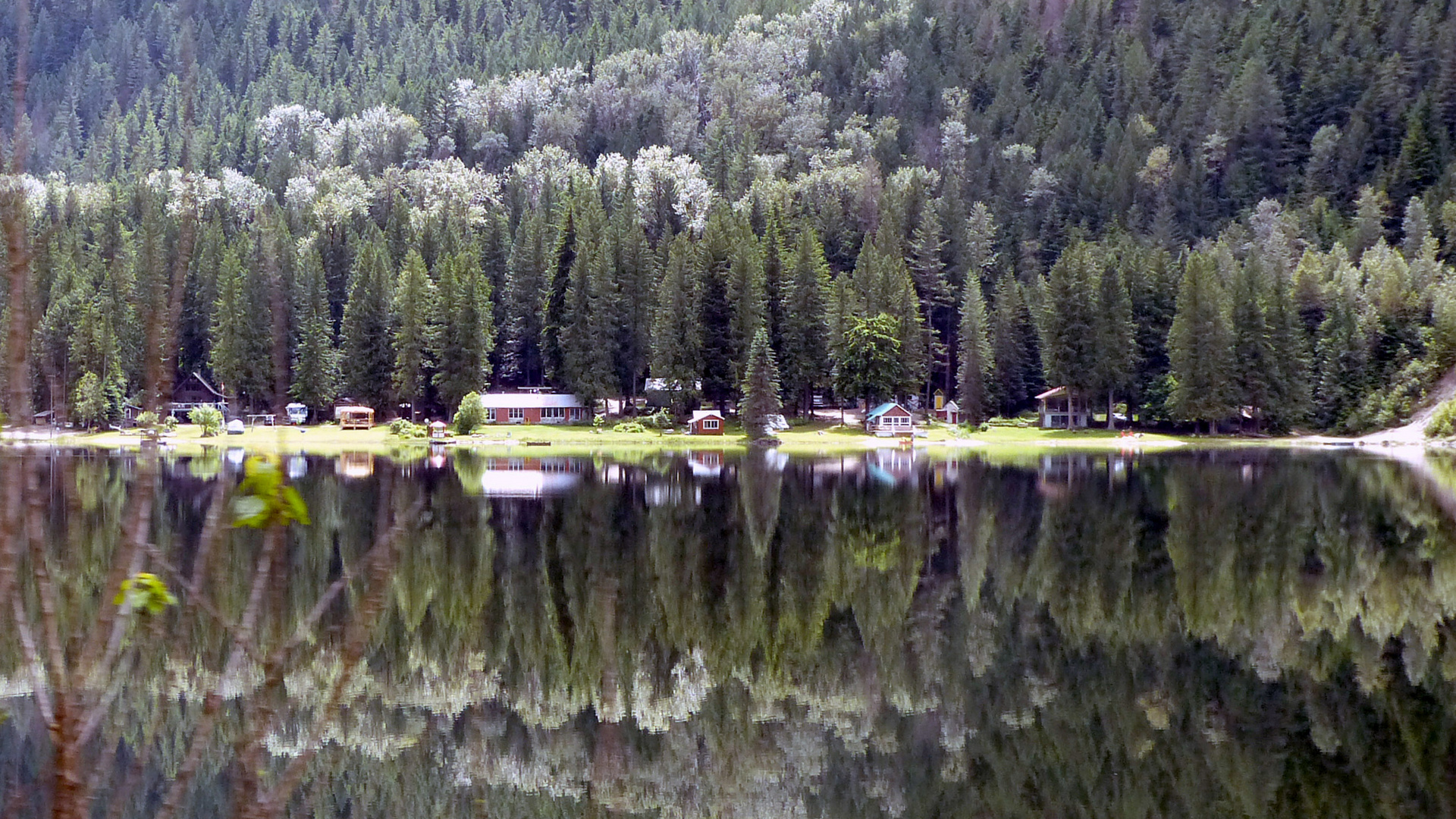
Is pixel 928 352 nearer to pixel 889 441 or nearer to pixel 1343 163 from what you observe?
pixel 889 441

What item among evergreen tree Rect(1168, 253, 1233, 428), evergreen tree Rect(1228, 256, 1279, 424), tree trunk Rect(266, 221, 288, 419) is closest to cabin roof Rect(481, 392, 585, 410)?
evergreen tree Rect(1168, 253, 1233, 428)

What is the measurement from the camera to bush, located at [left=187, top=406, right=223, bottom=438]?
9138 centimetres

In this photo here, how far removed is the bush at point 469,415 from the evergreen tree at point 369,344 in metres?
9.95

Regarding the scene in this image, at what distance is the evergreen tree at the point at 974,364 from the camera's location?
98.6m

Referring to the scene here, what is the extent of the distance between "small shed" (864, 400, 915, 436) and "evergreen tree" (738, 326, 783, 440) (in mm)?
8875

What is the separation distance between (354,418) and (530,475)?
42.2 metres

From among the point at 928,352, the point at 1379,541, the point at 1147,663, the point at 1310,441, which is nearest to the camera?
the point at 1147,663

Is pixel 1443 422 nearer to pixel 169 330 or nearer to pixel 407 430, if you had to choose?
pixel 407 430

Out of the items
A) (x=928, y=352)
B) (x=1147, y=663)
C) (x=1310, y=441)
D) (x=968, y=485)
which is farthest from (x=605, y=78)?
(x=1147, y=663)

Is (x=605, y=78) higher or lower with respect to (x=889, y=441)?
higher

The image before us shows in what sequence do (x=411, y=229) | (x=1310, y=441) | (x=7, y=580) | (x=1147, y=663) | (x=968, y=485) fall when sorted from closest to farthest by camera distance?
(x=7, y=580) → (x=1147, y=663) → (x=968, y=485) → (x=1310, y=441) → (x=411, y=229)

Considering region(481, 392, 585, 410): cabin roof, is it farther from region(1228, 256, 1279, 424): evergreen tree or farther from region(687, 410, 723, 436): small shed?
region(1228, 256, 1279, 424): evergreen tree

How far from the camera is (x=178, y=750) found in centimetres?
1397

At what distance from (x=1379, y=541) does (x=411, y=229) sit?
3948 inches
